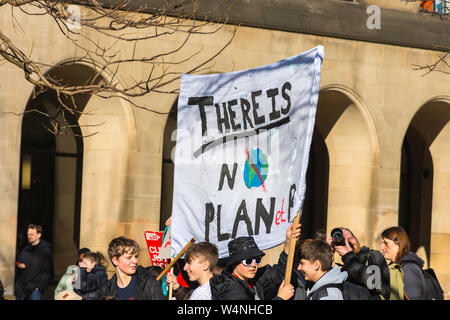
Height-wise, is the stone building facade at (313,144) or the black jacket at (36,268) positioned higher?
the stone building facade at (313,144)

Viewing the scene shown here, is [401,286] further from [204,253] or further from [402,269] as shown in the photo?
[204,253]

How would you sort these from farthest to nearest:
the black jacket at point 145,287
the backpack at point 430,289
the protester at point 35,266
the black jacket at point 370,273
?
the protester at point 35,266 < the backpack at point 430,289 < the black jacket at point 145,287 < the black jacket at point 370,273

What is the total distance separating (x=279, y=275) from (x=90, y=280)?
7.14 ft

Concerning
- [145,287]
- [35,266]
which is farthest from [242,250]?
[35,266]

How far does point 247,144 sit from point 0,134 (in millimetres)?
6259

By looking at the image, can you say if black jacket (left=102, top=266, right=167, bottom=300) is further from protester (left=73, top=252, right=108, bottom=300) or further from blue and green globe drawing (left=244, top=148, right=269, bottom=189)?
blue and green globe drawing (left=244, top=148, right=269, bottom=189)

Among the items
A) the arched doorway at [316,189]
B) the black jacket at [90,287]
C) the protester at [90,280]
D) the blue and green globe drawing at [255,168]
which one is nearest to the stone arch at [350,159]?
the arched doorway at [316,189]

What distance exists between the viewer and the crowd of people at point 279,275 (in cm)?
653

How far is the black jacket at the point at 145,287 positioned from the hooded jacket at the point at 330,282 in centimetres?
138

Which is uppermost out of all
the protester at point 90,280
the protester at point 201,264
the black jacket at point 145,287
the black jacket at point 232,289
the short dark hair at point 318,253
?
the short dark hair at point 318,253

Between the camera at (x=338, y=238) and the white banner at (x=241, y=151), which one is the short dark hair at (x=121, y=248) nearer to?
the white banner at (x=241, y=151)

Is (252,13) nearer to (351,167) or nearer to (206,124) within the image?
(351,167)

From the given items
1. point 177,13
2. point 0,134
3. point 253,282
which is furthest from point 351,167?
point 253,282

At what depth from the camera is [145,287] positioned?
7.36m
